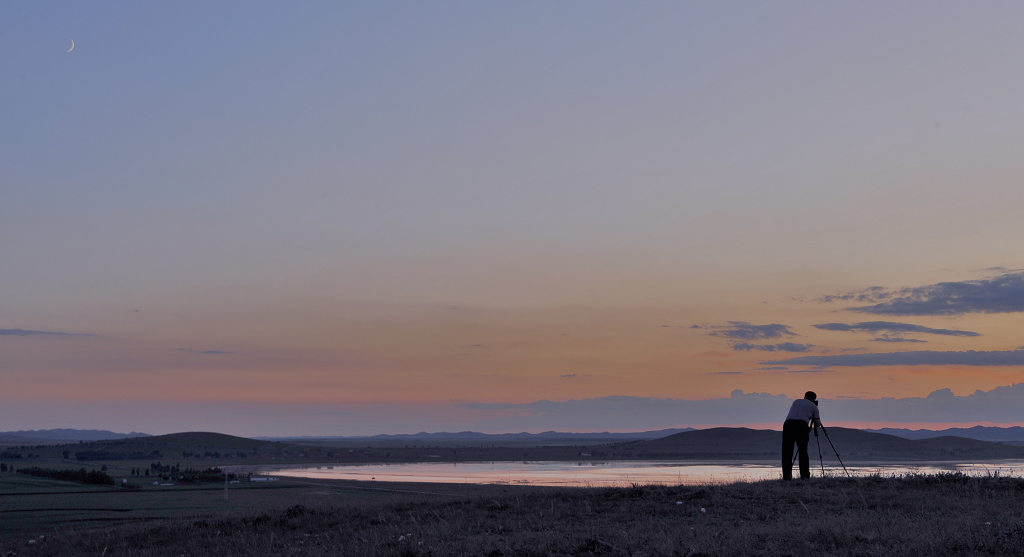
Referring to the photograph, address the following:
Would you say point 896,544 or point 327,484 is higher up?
point 896,544

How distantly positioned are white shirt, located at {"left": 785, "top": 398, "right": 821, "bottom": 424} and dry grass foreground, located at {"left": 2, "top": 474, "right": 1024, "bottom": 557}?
194cm

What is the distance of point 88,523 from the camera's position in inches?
1016

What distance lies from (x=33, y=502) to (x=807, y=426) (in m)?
30.8

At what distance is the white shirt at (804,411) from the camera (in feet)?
63.8

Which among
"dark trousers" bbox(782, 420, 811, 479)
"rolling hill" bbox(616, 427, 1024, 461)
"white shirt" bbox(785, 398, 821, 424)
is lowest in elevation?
"rolling hill" bbox(616, 427, 1024, 461)

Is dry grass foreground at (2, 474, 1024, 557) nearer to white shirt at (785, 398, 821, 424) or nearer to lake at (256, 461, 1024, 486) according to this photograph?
white shirt at (785, 398, 821, 424)

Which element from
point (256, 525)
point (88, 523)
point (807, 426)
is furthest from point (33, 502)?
point (807, 426)

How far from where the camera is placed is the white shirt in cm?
1944

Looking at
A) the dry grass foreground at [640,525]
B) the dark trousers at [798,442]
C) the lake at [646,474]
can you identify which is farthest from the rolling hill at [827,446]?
the dry grass foreground at [640,525]

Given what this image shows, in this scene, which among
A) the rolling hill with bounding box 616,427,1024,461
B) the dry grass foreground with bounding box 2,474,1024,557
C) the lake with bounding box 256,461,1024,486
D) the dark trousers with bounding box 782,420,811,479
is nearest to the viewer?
the dry grass foreground with bounding box 2,474,1024,557

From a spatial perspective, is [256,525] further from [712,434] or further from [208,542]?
[712,434]

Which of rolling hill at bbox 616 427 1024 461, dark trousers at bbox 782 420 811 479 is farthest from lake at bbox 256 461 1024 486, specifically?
rolling hill at bbox 616 427 1024 461

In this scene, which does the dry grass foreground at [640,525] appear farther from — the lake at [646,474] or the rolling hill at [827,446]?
the rolling hill at [827,446]

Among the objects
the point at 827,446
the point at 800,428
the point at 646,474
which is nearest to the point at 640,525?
the point at 800,428
